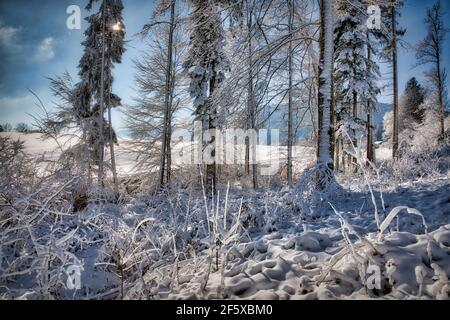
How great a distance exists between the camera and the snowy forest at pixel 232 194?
222 cm

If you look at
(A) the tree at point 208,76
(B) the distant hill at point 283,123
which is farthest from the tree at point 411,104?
(A) the tree at point 208,76

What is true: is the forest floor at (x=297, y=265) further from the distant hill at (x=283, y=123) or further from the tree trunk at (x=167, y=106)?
the tree trunk at (x=167, y=106)

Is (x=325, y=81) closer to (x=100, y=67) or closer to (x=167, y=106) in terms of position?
(x=167, y=106)

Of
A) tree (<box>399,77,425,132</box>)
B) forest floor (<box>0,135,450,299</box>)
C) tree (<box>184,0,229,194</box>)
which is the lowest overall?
forest floor (<box>0,135,450,299</box>)

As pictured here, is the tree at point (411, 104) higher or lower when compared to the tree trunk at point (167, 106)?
higher

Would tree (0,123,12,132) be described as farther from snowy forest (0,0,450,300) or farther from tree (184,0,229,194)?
tree (184,0,229,194)

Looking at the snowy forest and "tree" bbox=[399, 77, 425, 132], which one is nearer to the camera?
the snowy forest

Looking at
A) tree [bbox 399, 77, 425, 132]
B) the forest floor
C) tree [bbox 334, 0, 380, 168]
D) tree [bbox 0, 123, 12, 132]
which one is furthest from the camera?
tree [bbox 399, 77, 425, 132]

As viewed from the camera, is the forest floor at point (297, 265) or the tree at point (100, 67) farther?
the tree at point (100, 67)

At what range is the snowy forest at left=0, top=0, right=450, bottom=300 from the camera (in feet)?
7.27

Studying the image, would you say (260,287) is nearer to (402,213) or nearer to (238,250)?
(238,250)

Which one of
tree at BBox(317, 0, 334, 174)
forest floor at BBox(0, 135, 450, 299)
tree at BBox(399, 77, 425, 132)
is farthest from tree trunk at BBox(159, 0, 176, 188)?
tree at BBox(399, 77, 425, 132)
